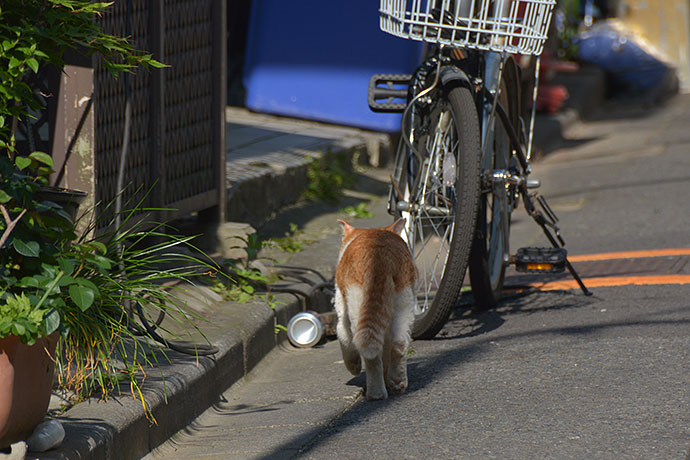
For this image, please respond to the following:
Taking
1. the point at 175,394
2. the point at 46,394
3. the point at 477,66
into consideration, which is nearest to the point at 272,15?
the point at 477,66

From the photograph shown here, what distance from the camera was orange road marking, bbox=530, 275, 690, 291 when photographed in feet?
16.0

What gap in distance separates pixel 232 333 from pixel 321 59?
506 cm

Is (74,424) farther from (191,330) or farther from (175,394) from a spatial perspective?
(191,330)

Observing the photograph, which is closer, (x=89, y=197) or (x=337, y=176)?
(x=89, y=197)

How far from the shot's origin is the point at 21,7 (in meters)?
2.72

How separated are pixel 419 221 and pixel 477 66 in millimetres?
793

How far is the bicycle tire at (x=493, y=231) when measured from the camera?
4266 mm

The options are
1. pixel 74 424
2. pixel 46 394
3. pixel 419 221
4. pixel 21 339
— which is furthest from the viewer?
pixel 419 221

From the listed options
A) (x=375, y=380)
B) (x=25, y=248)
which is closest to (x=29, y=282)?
(x=25, y=248)

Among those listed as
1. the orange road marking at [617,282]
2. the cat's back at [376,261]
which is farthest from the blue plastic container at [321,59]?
the cat's back at [376,261]

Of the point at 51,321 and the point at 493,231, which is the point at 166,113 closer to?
the point at 493,231

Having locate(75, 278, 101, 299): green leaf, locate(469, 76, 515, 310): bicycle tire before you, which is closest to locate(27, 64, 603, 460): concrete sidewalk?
locate(75, 278, 101, 299): green leaf

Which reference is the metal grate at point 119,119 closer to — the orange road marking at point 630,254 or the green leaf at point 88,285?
the green leaf at point 88,285

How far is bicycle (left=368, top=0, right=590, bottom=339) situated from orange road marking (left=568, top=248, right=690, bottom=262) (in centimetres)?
128
